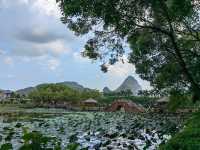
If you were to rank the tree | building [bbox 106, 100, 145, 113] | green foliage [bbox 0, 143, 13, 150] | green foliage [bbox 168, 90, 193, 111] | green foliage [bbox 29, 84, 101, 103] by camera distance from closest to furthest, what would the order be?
1. green foliage [bbox 0, 143, 13, 150]
2. the tree
3. green foliage [bbox 168, 90, 193, 111]
4. building [bbox 106, 100, 145, 113]
5. green foliage [bbox 29, 84, 101, 103]

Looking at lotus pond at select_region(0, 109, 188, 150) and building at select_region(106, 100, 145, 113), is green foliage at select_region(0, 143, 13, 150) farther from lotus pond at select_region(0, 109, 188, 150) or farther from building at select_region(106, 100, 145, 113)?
building at select_region(106, 100, 145, 113)

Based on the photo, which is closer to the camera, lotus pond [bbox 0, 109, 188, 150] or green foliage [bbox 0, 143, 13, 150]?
green foliage [bbox 0, 143, 13, 150]

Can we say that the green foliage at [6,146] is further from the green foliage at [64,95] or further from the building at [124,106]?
the green foliage at [64,95]

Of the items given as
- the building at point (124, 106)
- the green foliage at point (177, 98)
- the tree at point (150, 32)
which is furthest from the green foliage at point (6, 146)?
the building at point (124, 106)

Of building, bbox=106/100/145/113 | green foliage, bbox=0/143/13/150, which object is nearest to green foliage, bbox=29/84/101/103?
building, bbox=106/100/145/113

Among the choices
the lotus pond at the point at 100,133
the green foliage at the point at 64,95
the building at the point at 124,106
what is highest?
the green foliage at the point at 64,95

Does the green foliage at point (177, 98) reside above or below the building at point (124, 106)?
below

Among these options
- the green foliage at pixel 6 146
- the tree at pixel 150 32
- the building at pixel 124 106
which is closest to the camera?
the green foliage at pixel 6 146

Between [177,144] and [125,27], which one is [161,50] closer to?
[125,27]

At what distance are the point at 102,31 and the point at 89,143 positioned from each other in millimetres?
6570

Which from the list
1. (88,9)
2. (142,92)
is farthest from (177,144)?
(142,92)

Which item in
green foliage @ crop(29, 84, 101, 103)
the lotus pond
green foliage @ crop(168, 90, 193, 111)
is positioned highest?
green foliage @ crop(29, 84, 101, 103)

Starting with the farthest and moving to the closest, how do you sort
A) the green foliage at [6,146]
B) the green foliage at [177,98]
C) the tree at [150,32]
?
the green foliage at [177,98] < the tree at [150,32] < the green foliage at [6,146]

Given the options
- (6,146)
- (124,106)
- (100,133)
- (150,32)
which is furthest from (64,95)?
(6,146)
